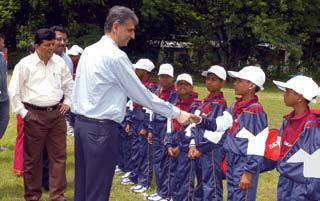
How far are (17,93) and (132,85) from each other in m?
2.14

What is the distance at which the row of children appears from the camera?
434cm

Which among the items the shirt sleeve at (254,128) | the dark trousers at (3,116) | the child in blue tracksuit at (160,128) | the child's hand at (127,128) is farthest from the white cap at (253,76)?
the dark trousers at (3,116)

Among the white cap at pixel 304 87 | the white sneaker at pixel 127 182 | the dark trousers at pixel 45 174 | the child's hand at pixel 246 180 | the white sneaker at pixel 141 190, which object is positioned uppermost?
the white cap at pixel 304 87

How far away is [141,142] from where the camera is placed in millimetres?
7180

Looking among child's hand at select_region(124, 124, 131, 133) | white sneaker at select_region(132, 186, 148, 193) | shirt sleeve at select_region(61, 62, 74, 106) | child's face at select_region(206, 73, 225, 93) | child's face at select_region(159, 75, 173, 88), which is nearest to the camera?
child's face at select_region(206, 73, 225, 93)

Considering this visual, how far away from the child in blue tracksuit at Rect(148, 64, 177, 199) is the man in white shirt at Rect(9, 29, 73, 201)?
1.15m

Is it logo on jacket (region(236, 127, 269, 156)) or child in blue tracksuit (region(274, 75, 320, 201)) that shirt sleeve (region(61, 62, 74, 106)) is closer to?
logo on jacket (region(236, 127, 269, 156))

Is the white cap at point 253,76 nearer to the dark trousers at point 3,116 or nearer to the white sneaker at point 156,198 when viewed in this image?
the white sneaker at point 156,198

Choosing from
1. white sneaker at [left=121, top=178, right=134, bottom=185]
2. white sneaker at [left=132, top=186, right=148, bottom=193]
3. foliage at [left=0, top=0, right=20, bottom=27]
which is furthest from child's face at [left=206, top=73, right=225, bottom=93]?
foliage at [left=0, top=0, right=20, bottom=27]

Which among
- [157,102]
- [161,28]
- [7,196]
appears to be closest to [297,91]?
[157,102]

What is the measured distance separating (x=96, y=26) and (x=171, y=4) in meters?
4.43

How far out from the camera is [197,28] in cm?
3031

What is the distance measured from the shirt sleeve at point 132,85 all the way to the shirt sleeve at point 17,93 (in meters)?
2.01

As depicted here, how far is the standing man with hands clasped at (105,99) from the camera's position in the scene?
4.20 m
